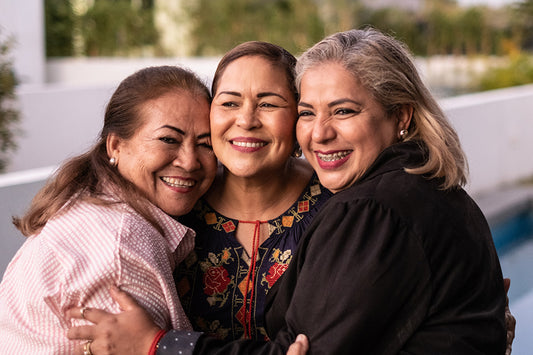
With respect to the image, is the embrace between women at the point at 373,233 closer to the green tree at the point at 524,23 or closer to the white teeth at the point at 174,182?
the white teeth at the point at 174,182

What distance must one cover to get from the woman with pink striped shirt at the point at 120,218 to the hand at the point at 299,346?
1.66 feet

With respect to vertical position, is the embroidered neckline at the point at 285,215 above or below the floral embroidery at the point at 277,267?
above

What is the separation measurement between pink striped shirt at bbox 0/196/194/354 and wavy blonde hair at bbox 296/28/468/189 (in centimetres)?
88

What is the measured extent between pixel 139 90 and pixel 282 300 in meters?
1.00

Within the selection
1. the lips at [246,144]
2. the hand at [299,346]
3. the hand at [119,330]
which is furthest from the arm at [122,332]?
the lips at [246,144]

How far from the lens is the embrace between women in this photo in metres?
2.03

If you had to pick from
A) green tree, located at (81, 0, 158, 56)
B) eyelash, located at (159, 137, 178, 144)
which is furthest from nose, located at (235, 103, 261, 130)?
green tree, located at (81, 0, 158, 56)

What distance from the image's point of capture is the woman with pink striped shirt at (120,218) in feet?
7.52

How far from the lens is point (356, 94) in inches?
94.6

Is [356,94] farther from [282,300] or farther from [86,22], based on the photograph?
[86,22]

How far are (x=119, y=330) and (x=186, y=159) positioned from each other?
0.75 meters

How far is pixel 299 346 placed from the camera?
6.79ft

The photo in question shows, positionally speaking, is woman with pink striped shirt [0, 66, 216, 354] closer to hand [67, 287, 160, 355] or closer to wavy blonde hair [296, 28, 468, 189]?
hand [67, 287, 160, 355]

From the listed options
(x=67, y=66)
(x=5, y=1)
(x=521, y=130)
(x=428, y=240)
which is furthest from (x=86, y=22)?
(x=428, y=240)
